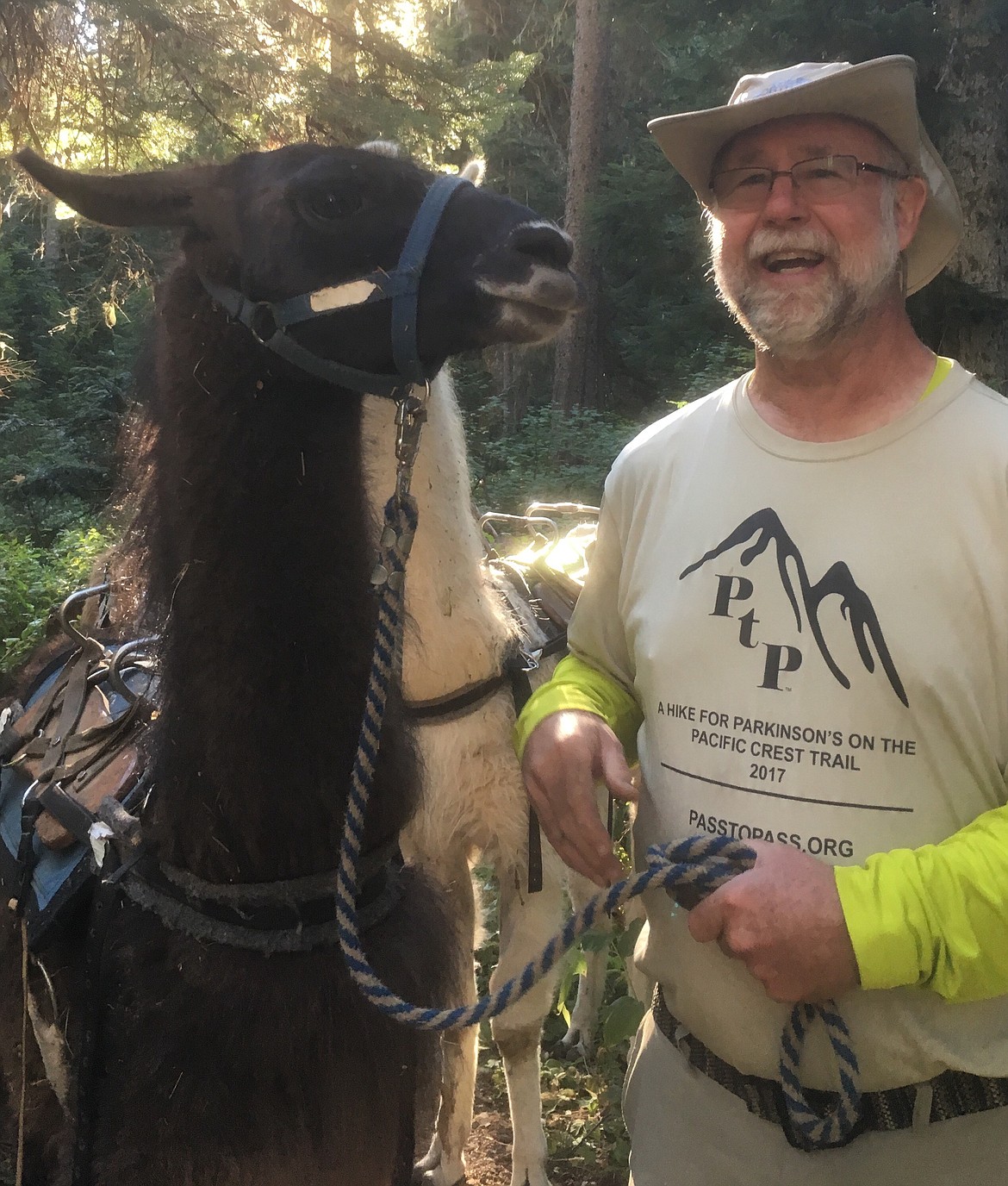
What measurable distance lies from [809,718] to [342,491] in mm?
954

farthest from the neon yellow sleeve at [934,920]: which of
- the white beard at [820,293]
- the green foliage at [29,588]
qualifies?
the green foliage at [29,588]

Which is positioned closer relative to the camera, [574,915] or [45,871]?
[574,915]

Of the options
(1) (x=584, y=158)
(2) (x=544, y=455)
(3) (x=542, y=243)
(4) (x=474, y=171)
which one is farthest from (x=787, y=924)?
(1) (x=584, y=158)

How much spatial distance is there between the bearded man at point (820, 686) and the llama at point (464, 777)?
709 millimetres

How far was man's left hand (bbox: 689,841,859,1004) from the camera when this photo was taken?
3.90 feet

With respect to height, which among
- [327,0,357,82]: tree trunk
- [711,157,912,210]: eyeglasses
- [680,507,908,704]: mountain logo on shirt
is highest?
[327,0,357,82]: tree trunk

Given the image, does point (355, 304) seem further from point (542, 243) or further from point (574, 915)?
point (574, 915)

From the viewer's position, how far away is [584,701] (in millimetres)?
1694

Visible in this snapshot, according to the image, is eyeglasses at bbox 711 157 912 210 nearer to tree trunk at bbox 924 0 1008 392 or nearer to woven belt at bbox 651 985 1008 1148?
woven belt at bbox 651 985 1008 1148

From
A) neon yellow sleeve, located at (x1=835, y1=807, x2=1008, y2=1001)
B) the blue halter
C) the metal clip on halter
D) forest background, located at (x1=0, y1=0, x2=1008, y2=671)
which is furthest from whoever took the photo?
forest background, located at (x1=0, y1=0, x2=1008, y2=671)

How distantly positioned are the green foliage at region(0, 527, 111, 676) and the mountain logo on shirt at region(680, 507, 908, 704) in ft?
17.6

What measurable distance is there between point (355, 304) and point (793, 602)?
0.99 m

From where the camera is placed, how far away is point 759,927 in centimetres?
120

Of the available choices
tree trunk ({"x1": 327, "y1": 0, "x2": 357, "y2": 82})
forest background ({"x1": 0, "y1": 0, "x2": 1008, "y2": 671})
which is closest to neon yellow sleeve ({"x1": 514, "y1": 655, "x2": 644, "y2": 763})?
forest background ({"x1": 0, "y1": 0, "x2": 1008, "y2": 671})
